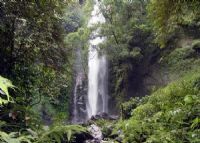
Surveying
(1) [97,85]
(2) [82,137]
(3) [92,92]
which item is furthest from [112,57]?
(2) [82,137]

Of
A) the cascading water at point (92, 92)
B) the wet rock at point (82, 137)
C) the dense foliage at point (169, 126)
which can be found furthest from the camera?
the cascading water at point (92, 92)

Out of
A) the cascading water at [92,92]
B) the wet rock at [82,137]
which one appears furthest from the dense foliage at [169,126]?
the cascading water at [92,92]

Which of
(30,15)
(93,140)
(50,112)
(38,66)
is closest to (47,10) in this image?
(30,15)

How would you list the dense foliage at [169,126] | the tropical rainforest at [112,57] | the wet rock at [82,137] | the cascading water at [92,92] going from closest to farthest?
the dense foliage at [169,126]
the tropical rainforest at [112,57]
the wet rock at [82,137]
the cascading water at [92,92]

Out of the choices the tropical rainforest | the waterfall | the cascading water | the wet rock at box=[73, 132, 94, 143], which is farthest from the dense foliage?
the waterfall

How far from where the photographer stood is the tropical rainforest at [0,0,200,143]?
3.46 metres

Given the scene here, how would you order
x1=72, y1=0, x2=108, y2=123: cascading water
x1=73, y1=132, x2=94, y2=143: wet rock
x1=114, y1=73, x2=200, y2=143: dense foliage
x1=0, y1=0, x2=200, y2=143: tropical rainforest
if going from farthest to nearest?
x1=72, y1=0, x2=108, y2=123: cascading water
x1=73, y1=132, x2=94, y2=143: wet rock
x1=0, y1=0, x2=200, y2=143: tropical rainforest
x1=114, y1=73, x2=200, y2=143: dense foliage

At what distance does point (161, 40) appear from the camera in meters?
7.06

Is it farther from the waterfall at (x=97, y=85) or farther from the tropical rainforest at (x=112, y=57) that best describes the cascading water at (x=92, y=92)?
the tropical rainforest at (x=112, y=57)

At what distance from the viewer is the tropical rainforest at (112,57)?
3.46 meters

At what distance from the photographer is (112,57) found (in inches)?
686

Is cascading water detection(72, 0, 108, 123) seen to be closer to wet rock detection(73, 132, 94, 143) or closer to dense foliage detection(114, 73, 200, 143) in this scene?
wet rock detection(73, 132, 94, 143)

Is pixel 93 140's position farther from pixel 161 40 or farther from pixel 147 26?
pixel 147 26

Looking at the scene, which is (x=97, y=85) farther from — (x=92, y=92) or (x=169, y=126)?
(x=169, y=126)
